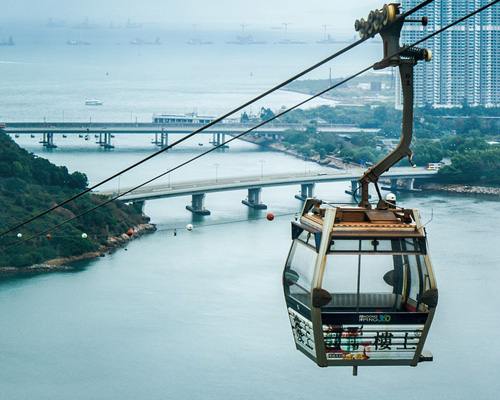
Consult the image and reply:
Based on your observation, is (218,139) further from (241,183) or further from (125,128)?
(241,183)

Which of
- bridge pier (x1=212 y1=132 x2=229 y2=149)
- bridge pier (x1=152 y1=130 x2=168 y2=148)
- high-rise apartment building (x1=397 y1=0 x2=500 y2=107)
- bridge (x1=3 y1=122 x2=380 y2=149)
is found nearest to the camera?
bridge (x1=3 y1=122 x2=380 y2=149)

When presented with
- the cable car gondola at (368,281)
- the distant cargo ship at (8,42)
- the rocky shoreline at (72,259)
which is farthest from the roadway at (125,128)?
the distant cargo ship at (8,42)

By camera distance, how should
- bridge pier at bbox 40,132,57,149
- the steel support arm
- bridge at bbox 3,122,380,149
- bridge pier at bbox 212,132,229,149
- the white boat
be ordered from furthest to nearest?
the white boat, bridge pier at bbox 212,132,229,149, bridge at bbox 3,122,380,149, bridge pier at bbox 40,132,57,149, the steel support arm

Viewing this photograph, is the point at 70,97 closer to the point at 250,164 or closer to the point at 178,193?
the point at 250,164

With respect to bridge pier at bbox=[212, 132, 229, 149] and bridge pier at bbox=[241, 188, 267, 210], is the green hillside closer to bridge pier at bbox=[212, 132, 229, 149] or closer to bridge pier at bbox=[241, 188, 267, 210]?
bridge pier at bbox=[241, 188, 267, 210]

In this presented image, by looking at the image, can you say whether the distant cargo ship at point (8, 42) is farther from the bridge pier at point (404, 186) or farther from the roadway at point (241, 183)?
the bridge pier at point (404, 186)

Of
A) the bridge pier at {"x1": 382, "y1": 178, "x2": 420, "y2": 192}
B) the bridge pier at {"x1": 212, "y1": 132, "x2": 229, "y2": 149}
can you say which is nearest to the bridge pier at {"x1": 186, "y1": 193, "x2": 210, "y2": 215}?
the bridge pier at {"x1": 382, "y1": 178, "x2": 420, "y2": 192}

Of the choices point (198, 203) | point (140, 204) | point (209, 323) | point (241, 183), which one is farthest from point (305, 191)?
point (209, 323)
